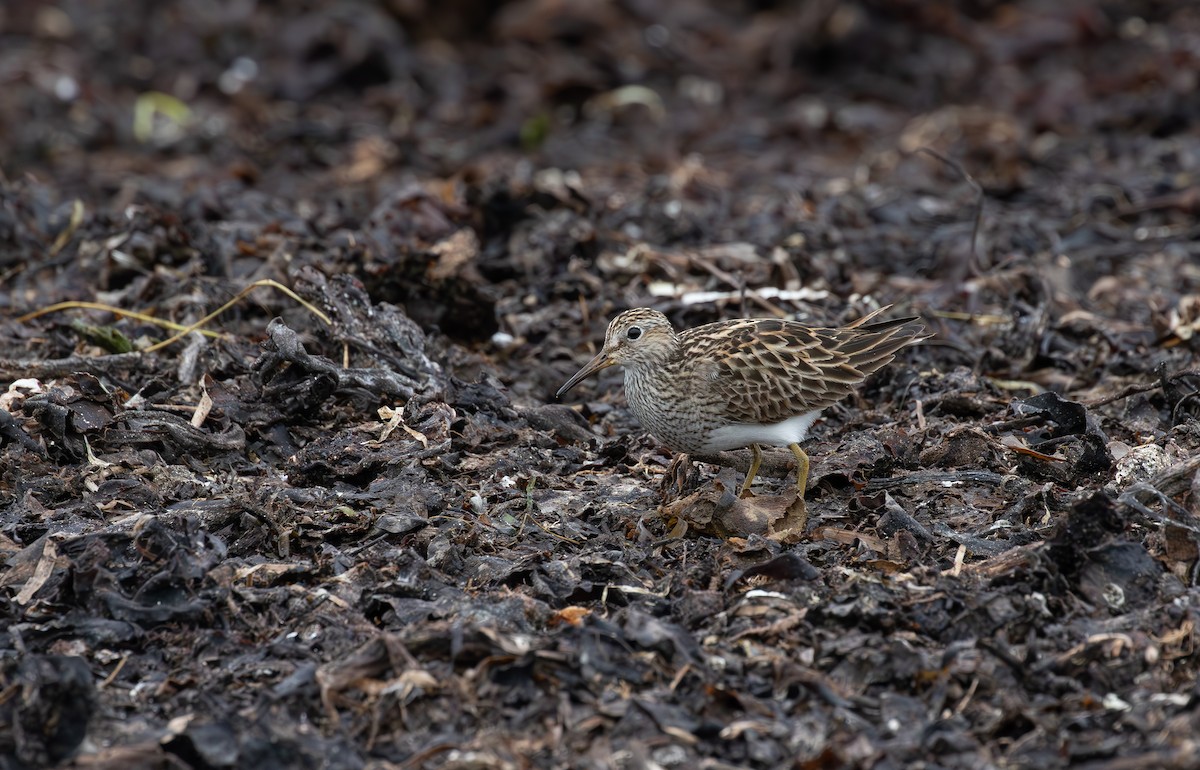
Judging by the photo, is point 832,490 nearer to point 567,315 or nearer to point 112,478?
point 567,315

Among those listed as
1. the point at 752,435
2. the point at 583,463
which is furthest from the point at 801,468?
the point at 583,463

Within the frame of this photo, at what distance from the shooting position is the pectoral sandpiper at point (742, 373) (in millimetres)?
5863

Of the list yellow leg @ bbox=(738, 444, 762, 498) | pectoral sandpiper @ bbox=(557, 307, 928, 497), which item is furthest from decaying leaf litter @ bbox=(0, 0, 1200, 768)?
pectoral sandpiper @ bbox=(557, 307, 928, 497)

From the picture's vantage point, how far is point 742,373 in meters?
5.94

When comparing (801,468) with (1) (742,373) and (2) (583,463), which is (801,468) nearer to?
(1) (742,373)

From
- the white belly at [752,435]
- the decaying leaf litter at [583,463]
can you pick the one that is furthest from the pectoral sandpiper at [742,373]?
the decaying leaf litter at [583,463]

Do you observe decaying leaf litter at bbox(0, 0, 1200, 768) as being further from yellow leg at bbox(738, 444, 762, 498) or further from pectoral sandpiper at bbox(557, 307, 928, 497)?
pectoral sandpiper at bbox(557, 307, 928, 497)

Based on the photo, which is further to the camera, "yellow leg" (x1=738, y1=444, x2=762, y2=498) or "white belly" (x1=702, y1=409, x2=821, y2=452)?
"yellow leg" (x1=738, y1=444, x2=762, y2=498)

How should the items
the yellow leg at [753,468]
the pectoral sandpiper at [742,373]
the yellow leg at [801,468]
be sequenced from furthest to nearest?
the yellow leg at [753,468] < the pectoral sandpiper at [742,373] < the yellow leg at [801,468]

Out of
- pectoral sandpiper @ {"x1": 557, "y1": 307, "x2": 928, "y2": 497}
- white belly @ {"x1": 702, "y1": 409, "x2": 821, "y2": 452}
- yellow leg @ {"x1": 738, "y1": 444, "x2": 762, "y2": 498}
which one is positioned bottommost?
yellow leg @ {"x1": 738, "y1": 444, "x2": 762, "y2": 498}

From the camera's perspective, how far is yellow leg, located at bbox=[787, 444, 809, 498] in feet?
18.7

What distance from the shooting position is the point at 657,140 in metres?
12.0

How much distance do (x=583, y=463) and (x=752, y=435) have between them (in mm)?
771

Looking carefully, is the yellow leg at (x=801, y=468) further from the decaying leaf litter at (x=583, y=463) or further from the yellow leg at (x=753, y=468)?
the yellow leg at (x=753, y=468)
